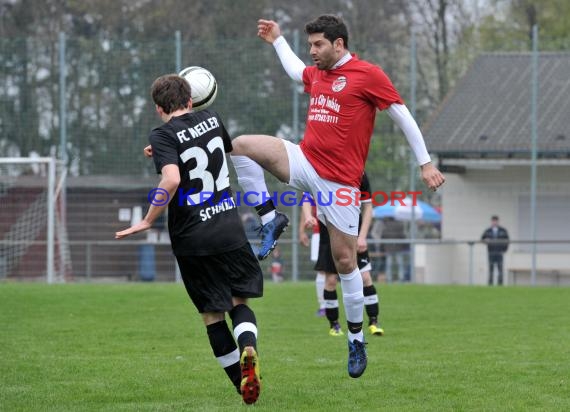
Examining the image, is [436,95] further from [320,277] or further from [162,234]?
[320,277]

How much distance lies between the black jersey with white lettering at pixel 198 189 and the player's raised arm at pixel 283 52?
56.9 inches

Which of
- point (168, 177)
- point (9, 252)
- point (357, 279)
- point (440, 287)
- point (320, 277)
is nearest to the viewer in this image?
point (168, 177)

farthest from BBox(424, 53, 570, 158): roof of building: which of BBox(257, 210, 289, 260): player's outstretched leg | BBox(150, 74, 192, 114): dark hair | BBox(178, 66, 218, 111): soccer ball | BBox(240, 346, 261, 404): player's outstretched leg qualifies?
BBox(240, 346, 261, 404): player's outstretched leg

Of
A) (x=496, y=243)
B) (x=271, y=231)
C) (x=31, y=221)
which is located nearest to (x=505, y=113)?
(x=496, y=243)

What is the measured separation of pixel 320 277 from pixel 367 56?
376 inches

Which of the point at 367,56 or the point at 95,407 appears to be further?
the point at 367,56

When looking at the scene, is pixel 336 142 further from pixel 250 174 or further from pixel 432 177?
pixel 432 177

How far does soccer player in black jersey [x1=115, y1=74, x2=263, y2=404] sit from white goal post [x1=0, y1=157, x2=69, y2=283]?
1338cm

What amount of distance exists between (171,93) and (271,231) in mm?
1258

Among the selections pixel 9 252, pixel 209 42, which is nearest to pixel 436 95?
pixel 209 42

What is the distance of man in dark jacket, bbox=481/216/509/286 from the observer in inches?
787

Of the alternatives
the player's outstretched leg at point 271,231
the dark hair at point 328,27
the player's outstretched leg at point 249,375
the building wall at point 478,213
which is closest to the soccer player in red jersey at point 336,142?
the dark hair at point 328,27

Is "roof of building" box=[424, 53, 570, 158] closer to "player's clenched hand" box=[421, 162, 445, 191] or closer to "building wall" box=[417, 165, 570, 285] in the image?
"building wall" box=[417, 165, 570, 285]

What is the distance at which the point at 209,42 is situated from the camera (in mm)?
21734
